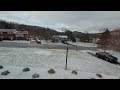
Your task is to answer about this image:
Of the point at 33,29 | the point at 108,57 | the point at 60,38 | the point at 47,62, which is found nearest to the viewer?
the point at 33,29

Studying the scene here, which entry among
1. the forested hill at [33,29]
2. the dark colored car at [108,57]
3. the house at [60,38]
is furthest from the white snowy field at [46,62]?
the forested hill at [33,29]

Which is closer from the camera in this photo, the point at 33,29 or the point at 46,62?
the point at 33,29

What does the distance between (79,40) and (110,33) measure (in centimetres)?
69

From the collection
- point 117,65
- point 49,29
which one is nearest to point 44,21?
point 49,29

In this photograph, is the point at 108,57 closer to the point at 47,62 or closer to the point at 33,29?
the point at 47,62

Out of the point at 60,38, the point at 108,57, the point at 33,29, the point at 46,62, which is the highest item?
the point at 33,29

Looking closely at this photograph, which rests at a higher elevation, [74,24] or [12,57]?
[74,24]

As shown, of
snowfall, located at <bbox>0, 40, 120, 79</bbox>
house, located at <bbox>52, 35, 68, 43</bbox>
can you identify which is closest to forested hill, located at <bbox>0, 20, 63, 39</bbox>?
house, located at <bbox>52, 35, 68, 43</bbox>

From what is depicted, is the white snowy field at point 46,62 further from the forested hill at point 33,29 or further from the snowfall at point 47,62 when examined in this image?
the forested hill at point 33,29

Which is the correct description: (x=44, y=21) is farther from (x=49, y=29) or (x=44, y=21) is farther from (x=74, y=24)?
(x=74, y=24)

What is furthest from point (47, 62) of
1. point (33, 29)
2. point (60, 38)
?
point (33, 29)

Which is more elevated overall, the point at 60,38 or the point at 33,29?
the point at 33,29
